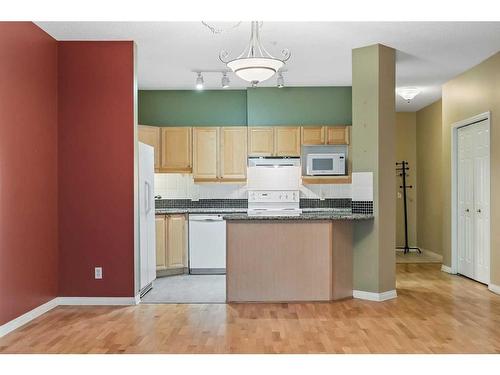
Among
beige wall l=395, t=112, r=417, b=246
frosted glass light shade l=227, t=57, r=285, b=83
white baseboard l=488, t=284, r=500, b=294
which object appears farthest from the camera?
beige wall l=395, t=112, r=417, b=246

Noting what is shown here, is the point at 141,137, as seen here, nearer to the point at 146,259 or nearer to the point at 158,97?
the point at 158,97

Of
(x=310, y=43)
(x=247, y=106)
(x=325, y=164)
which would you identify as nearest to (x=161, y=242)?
(x=247, y=106)

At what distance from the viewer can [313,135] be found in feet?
26.3

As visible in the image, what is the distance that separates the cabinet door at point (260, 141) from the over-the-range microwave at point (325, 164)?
618mm

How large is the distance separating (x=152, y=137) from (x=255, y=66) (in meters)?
3.81

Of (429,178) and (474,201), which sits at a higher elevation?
(429,178)

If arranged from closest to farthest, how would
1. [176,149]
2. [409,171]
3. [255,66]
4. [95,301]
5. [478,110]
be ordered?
1. [255,66]
2. [95,301]
3. [478,110]
4. [176,149]
5. [409,171]

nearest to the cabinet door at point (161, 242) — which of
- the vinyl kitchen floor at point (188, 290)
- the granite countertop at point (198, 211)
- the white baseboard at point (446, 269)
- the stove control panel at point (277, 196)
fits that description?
the granite countertop at point (198, 211)

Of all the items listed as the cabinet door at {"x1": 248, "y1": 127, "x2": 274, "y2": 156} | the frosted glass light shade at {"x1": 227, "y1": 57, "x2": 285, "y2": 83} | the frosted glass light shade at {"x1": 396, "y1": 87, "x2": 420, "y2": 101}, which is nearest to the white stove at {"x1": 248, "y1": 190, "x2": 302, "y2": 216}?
the cabinet door at {"x1": 248, "y1": 127, "x2": 274, "y2": 156}

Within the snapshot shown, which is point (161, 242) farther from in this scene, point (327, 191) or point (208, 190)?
point (327, 191)

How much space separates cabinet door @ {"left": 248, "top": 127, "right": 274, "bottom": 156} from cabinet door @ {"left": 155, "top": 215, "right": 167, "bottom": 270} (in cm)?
168

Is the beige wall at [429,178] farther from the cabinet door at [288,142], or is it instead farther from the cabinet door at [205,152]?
the cabinet door at [205,152]

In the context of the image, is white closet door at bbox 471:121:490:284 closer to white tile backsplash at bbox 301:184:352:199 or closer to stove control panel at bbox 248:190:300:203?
white tile backsplash at bbox 301:184:352:199

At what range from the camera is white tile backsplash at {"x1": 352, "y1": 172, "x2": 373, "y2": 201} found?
5852mm
